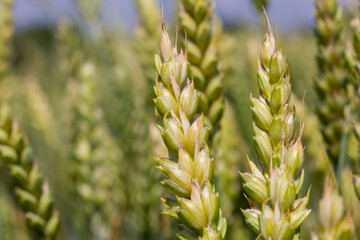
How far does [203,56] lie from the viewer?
610mm

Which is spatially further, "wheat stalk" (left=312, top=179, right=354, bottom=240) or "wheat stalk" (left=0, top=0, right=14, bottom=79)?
"wheat stalk" (left=0, top=0, right=14, bottom=79)

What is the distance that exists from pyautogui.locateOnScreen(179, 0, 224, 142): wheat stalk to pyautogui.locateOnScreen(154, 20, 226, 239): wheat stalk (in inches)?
8.2

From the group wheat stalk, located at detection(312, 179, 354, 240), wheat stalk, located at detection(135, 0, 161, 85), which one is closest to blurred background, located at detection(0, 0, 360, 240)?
wheat stalk, located at detection(135, 0, 161, 85)

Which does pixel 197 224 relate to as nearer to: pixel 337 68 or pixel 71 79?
pixel 337 68

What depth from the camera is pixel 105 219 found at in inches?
42.3

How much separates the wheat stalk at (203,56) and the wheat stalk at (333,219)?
32cm

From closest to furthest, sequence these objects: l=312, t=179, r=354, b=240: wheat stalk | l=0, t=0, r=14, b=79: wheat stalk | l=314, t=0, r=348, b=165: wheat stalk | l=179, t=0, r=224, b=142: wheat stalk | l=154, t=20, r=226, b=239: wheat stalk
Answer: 1. l=312, t=179, r=354, b=240: wheat stalk
2. l=154, t=20, r=226, b=239: wheat stalk
3. l=179, t=0, r=224, b=142: wheat stalk
4. l=314, t=0, r=348, b=165: wheat stalk
5. l=0, t=0, r=14, b=79: wheat stalk

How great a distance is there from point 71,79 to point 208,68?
38.4 inches

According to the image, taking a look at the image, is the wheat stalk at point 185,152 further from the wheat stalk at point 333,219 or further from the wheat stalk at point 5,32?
the wheat stalk at point 5,32

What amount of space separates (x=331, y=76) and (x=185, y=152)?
17.6 inches

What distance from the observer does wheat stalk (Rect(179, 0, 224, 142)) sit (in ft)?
1.95

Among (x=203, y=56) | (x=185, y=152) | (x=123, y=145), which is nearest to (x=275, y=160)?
(x=185, y=152)

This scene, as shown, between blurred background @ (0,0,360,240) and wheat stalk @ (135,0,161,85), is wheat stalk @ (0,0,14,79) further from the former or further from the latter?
wheat stalk @ (135,0,161,85)

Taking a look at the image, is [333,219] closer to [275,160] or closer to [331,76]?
[275,160]
